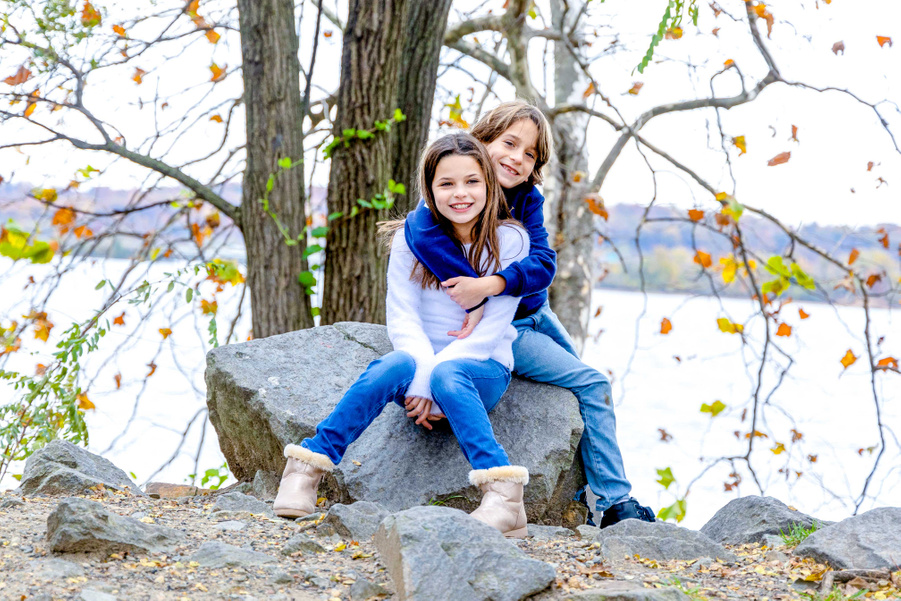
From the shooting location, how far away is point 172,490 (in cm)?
329

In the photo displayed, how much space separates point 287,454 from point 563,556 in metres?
0.87

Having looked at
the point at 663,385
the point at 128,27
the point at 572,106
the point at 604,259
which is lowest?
the point at 663,385

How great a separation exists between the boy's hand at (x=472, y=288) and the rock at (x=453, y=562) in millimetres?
840

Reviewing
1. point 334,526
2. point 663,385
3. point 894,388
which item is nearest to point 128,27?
point 334,526

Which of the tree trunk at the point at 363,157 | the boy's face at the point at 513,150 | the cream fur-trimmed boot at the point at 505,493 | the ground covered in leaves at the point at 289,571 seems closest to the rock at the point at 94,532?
the ground covered in leaves at the point at 289,571

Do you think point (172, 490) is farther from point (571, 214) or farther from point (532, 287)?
point (571, 214)

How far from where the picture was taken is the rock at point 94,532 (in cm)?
175

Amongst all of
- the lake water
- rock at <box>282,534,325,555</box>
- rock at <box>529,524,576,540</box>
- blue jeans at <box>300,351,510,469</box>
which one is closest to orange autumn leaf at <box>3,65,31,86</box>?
the lake water

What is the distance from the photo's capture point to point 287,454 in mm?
2307

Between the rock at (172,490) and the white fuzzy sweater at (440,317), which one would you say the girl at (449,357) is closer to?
the white fuzzy sweater at (440,317)

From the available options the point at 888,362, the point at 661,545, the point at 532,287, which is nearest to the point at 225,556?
the point at 661,545

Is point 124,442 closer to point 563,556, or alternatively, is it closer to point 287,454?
point 287,454

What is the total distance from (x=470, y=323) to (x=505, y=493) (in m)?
0.59

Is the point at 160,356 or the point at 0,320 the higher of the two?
the point at 0,320
